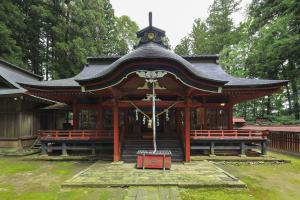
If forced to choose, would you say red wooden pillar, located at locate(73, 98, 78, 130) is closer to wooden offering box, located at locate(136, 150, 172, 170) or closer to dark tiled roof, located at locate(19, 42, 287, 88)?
dark tiled roof, located at locate(19, 42, 287, 88)

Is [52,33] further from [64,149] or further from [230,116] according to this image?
[230,116]

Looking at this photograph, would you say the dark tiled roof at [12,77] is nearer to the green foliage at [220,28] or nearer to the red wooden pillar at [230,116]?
the red wooden pillar at [230,116]

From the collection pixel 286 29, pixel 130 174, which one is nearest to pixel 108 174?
pixel 130 174

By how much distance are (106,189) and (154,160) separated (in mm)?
2665

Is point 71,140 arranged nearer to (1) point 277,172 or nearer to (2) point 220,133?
(2) point 220,133

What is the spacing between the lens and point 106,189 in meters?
7.07

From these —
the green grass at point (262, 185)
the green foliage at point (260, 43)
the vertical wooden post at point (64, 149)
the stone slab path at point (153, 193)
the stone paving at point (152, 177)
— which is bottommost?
the green grass at point (262, 185)

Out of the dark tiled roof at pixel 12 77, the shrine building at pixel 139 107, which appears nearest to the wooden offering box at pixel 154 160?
the shrine building at pixel 139 107

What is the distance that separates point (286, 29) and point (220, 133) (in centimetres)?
1495

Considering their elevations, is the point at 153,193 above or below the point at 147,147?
below

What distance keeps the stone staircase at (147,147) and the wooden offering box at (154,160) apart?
5.53ft

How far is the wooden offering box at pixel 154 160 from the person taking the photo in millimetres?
9109

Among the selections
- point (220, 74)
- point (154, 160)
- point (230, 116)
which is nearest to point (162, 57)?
point (154, 160)

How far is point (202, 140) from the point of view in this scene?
1231 cm
